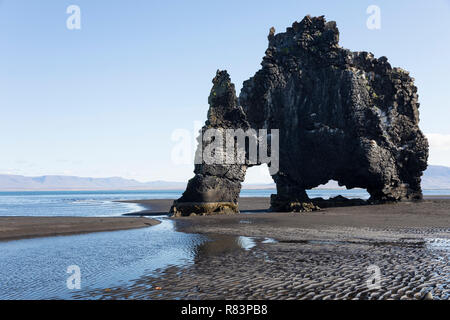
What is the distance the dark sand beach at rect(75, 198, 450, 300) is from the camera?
1203cm

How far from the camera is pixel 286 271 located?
1497 cm

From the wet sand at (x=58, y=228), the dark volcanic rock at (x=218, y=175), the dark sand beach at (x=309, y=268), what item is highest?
the dark volcanic rock at (x=218, y=175)

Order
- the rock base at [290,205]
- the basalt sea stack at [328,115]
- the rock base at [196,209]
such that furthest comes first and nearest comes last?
the basalt sea stack at [328,115]
the rock base at [290,205]
the rock base at [196,209]

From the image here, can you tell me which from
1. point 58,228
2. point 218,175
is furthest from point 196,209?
point 58,228

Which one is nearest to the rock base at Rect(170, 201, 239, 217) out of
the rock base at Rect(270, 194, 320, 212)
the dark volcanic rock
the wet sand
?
the dark volcanic rock

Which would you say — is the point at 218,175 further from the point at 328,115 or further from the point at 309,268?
the point at 309,268

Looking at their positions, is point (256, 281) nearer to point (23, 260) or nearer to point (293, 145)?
point (23, 260)

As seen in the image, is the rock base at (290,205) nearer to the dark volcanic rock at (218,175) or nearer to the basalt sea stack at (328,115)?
the basalt sea stack at (328,115)

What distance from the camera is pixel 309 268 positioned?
1543 cm

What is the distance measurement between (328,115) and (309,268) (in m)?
39.7

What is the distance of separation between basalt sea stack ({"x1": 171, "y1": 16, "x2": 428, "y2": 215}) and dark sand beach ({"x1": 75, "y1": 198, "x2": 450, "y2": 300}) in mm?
23945

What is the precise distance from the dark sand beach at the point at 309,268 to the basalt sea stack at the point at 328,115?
78.6 feet

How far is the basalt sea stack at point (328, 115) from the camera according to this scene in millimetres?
50688

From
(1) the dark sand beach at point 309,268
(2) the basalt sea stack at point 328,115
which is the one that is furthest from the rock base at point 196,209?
(1) the dark sand beach at point 309,268
